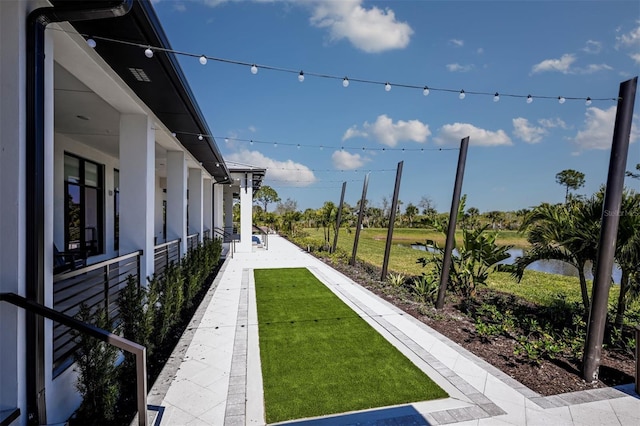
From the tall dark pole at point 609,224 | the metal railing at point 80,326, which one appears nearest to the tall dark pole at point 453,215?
the tall dark pole at point 609,224

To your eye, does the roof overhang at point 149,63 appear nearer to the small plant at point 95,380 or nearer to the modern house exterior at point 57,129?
the modern house exterior at point 57,129

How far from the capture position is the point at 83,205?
858cm

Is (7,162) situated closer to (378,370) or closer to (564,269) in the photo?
(378,370)

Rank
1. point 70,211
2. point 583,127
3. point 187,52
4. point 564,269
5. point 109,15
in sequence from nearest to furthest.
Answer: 1. point 109,15
2. point 187,52
3. point 583,127
4. point 70,211
5. point 564,269

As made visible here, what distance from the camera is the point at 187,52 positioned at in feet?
11.7

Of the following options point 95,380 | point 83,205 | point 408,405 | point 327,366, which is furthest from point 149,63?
point 83,205

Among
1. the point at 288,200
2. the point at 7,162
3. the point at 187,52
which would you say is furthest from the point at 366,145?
the point at 288,200

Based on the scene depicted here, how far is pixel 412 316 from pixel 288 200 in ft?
171

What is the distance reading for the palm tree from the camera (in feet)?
14.5

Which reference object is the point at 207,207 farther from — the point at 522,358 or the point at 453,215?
the point at 522,358

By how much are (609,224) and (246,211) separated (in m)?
12.6

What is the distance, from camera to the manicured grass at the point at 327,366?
3.07m

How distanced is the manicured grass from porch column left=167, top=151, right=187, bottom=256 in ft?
11.0

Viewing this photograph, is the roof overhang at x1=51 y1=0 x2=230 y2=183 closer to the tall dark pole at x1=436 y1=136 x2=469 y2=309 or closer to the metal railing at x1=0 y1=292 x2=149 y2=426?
the metal railing at x1=0 y1=292 x2=149 y2=426
